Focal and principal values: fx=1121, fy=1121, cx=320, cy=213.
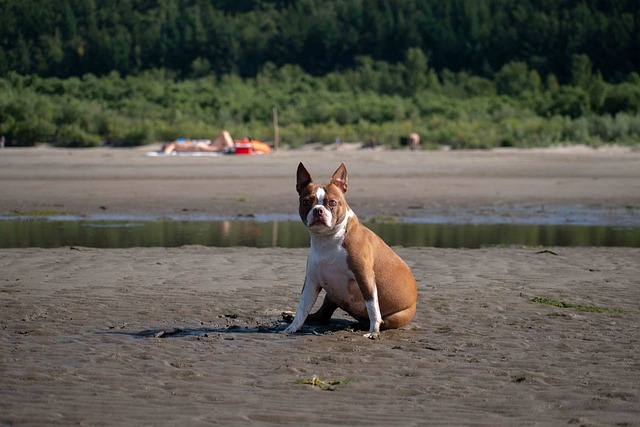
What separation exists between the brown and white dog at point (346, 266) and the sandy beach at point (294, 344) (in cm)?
18

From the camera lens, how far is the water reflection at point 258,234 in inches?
630

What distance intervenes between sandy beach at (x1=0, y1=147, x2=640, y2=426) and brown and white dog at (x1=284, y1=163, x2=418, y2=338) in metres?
0.18

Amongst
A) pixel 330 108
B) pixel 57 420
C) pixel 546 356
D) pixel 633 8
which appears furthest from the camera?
pixel 633 8

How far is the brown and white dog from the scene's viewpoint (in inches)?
318

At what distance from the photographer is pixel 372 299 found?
827 cm

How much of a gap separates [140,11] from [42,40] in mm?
17277

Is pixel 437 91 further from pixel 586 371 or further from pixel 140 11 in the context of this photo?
pixel 586 371

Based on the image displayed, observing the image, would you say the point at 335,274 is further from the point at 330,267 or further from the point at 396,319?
the point at 396,319

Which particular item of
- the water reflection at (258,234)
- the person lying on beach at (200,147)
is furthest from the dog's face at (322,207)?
the person lying on beach at (200,147)

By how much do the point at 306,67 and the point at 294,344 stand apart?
96280mm

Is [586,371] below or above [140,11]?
below

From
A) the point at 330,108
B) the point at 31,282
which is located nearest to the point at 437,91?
the point at 330,108

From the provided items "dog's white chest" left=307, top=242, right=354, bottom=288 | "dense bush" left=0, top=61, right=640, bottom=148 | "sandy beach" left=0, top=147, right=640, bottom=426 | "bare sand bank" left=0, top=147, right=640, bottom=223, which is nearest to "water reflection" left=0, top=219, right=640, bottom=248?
"sandy beach" left=0, top=147, right=640, bottom=426

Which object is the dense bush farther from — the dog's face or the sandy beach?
the dog's face
